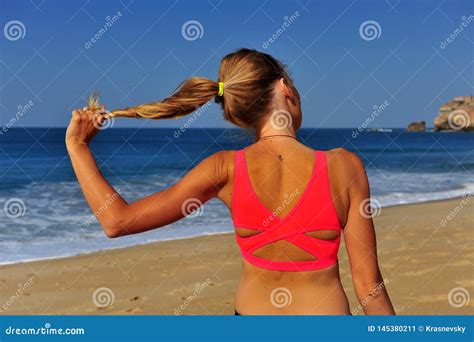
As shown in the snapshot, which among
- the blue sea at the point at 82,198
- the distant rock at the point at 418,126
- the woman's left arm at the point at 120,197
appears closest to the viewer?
the woman's left arm at the point at 120,197

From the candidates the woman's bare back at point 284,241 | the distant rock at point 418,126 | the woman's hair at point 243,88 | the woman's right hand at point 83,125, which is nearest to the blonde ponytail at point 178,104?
the woman's hair at point 243,88

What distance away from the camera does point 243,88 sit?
6.29 ft

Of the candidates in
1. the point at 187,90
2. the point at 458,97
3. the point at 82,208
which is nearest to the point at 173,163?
the point at 82,208

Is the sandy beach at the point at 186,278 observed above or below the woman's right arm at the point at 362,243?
below

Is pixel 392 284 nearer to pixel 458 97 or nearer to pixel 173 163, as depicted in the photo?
pixel 173 163

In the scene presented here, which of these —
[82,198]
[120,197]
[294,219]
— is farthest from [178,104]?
[82,198]

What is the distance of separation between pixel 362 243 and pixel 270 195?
0.34 m

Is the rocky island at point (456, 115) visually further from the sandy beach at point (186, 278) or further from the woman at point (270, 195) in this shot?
the woman at point (270, 195)

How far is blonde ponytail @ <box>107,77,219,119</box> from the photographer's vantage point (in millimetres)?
2021

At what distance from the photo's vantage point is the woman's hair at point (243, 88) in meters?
1.91

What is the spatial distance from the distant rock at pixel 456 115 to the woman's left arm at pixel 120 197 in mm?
86758

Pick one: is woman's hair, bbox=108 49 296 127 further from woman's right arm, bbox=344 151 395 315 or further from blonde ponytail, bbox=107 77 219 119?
woman's right arm, bbox=344 151 395 315

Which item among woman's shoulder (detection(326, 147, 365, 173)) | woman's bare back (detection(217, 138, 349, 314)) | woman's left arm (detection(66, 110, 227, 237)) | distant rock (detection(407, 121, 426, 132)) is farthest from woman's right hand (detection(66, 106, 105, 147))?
distant rock (detection(407, 121, 426, 132))

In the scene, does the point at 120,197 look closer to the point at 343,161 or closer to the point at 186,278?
the point at 343,161
